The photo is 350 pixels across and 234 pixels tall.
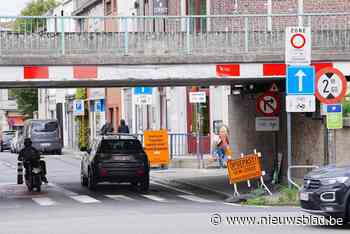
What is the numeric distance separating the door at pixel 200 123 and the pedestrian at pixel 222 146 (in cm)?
380

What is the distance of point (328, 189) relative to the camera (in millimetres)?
17062

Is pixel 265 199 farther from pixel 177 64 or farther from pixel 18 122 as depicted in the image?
pixel 18 122

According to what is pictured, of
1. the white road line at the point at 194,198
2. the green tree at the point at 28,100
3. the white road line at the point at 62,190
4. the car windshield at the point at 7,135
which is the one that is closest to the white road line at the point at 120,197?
the white road line at the point at 62,190

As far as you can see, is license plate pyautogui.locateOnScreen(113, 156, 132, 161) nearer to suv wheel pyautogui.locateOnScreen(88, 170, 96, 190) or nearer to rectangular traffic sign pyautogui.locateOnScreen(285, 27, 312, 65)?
suv wheel pyautogui.locateOnScreen(88, 170, 96, 190)

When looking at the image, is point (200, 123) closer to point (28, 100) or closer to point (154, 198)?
point (154, 198)

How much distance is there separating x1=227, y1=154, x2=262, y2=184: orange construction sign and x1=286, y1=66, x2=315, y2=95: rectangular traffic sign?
8.44 feet

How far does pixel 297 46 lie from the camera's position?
23.3m

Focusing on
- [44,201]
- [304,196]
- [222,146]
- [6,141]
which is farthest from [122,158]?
[6,141]

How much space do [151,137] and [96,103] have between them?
28.0 m

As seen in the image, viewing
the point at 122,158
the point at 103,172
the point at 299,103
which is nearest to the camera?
the point at 299,103

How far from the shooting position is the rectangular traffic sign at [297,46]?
76.2 ft

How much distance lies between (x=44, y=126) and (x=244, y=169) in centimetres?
3483

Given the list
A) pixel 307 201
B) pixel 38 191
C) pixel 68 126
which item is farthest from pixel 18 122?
pixel 307 201

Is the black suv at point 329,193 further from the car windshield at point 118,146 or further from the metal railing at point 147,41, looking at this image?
the car windshield at point 118,146
